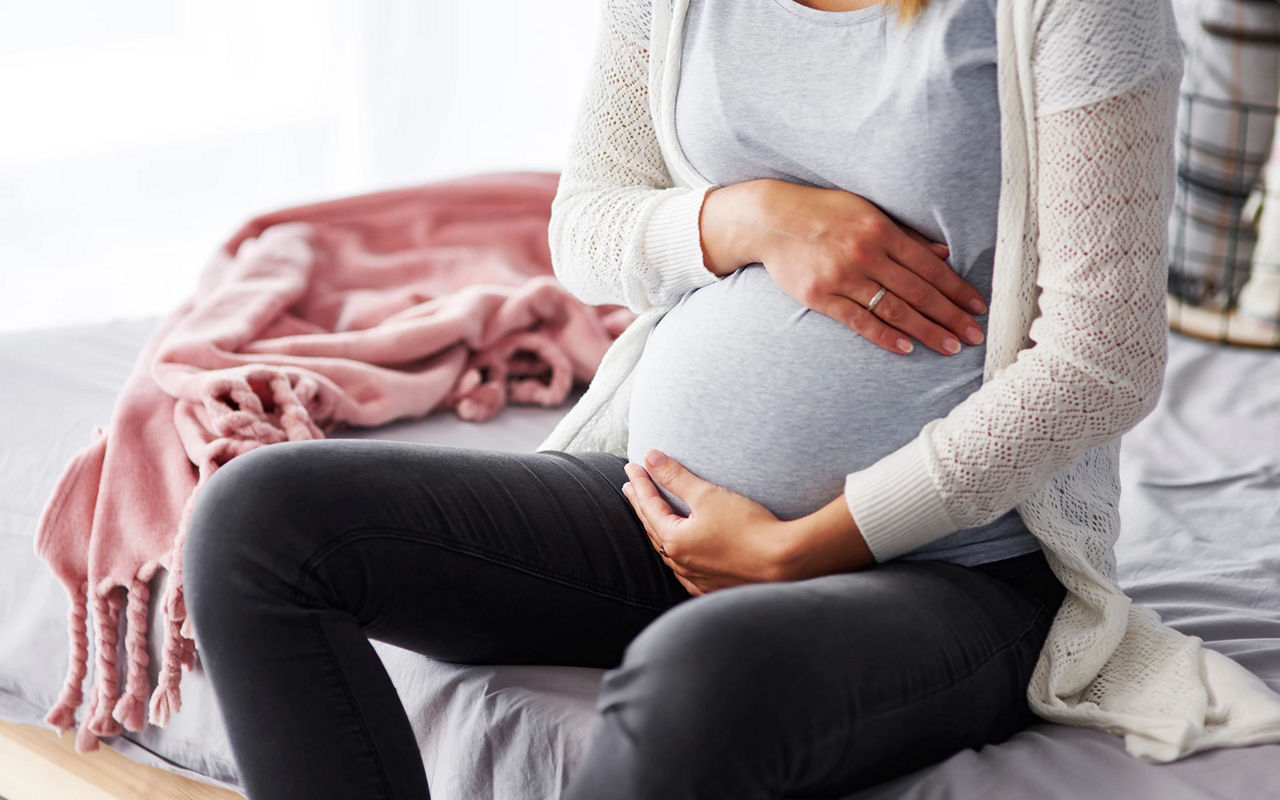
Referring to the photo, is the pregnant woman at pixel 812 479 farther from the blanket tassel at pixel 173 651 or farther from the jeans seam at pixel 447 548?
the blanket tassel at pixel 173 651

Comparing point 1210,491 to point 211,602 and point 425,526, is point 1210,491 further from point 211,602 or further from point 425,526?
point 211,602

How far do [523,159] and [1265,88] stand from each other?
176 cm

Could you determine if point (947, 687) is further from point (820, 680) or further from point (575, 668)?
point (575, 668)

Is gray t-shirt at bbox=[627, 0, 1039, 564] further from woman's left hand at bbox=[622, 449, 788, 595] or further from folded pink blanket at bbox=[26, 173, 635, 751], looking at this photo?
folded pink blanket at bbox=[26, 173, 635, 751]

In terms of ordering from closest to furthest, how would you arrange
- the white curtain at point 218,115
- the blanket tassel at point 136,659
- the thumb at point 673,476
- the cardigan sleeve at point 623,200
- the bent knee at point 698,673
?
the bent knee at point 698,673 → the thumb at point 673,476 → the cardigan sleeve at point 623,200 → the blanket tassel at point 136,659 → the white curtain at point 218,115

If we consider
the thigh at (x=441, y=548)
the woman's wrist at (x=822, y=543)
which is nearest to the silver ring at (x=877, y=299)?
the woman's wrist at (x=822, y=543)

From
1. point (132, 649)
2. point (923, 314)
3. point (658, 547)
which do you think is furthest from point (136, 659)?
point (923, 314)

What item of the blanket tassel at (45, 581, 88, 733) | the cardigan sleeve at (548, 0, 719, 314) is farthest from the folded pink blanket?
the cardigan sleeve at (548, 0, 719, 314)

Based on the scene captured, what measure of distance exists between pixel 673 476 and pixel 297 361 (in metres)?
0.59

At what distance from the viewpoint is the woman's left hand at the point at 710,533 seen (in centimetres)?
83

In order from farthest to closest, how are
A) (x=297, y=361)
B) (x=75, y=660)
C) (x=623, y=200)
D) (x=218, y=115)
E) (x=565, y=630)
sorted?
1. (x=218, y=115)
2. (x=297, y=361)
3. (x=75, y=660)
4. (x=623, y=200)
5. (x=565, y=630)

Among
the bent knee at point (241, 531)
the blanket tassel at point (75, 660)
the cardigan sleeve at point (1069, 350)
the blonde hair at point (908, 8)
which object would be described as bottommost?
the blanket tassel at point (75, 660)

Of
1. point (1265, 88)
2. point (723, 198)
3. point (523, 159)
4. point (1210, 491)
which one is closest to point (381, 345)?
point (723, 198)

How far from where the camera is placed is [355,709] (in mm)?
764
